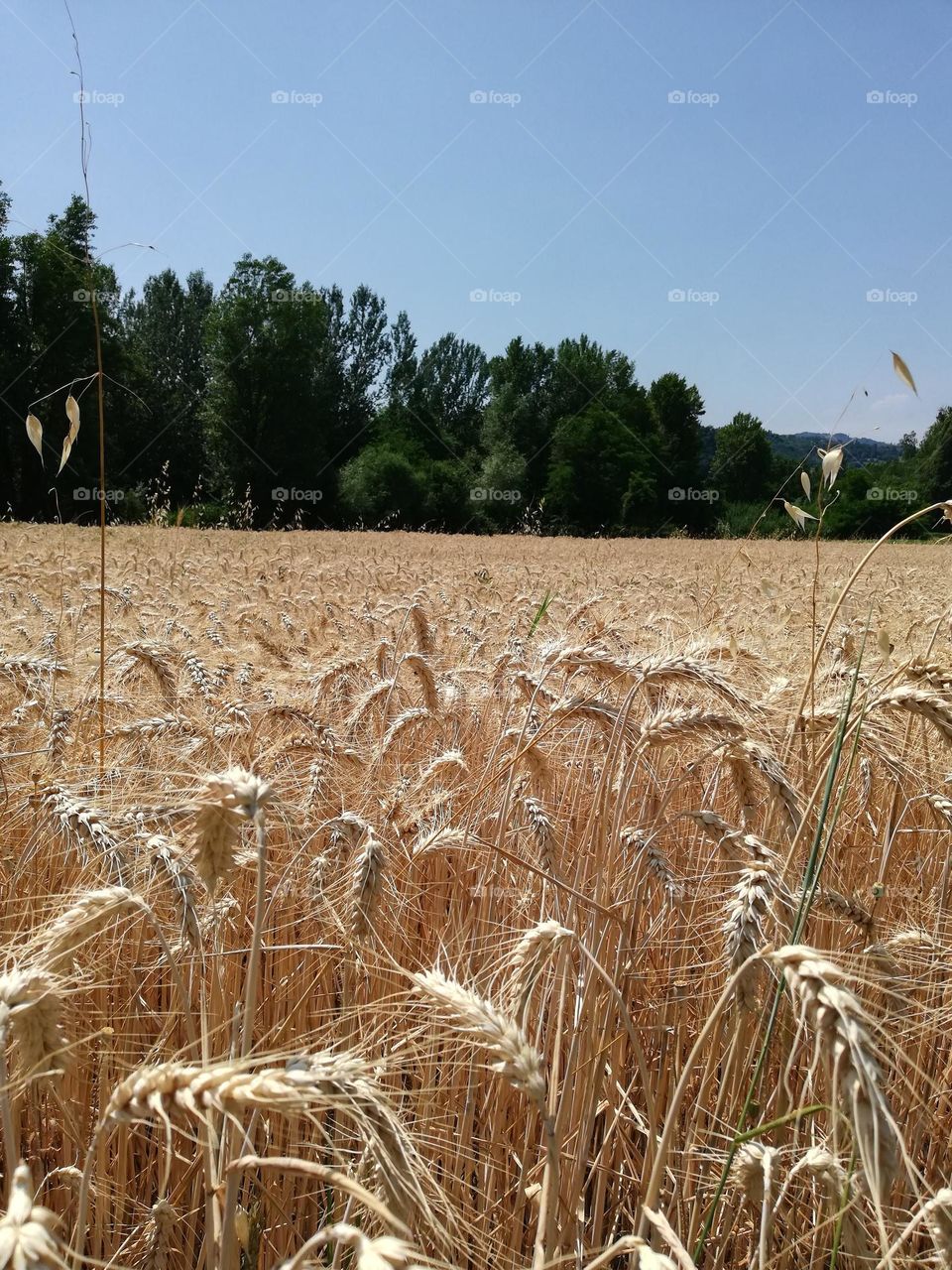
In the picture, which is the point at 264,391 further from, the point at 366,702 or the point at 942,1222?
the point at 942,1222

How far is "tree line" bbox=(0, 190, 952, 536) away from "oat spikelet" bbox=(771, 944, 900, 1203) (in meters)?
30.1

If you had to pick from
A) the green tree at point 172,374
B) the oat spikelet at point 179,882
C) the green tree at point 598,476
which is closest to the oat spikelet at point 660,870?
the oat spikelet at point 179,882

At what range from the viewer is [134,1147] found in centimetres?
175

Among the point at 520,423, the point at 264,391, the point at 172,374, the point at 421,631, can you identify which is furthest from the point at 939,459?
the point at 421,631

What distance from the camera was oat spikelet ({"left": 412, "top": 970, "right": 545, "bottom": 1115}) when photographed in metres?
0.85

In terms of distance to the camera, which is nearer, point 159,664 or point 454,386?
point 159,664

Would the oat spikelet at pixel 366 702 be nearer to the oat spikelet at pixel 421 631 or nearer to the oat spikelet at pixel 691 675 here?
the oat spikelet at pixel 421 631

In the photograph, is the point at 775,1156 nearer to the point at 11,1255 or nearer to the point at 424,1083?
the point at 424,1083

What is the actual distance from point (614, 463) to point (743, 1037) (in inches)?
2205

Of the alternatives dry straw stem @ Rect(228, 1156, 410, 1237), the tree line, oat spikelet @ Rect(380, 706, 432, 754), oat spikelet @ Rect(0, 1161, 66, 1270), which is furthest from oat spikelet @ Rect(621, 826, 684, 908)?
the tree line

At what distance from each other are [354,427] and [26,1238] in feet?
190

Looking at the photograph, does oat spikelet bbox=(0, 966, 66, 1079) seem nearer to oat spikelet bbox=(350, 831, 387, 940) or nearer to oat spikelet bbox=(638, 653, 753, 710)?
oat spikelet bbox=(350, 831, 387, 940)

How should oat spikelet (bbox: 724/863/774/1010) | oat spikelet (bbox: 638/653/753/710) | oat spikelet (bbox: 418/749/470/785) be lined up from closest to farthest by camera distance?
oat spikelet (bbox: 724/863/774/1010) < oat spikelet (bbox: 638/653/753/710) < oat spikelet (bbox: 418/749/470/785)

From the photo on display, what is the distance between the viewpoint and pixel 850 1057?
2.49 feet
